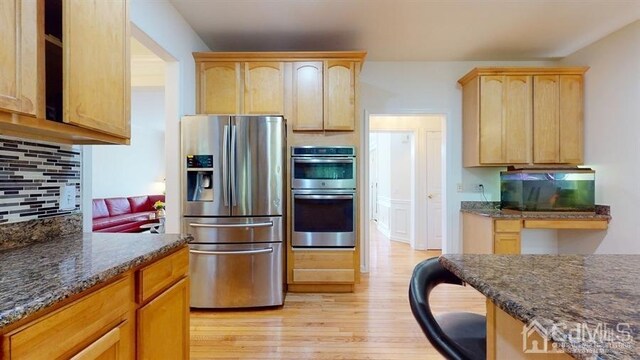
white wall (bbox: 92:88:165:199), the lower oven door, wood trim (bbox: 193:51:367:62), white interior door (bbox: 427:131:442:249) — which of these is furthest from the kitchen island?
white wall (bbox: 92:88:165:199)

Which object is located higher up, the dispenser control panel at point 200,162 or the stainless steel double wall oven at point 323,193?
the dispenser control panel at point 200,162

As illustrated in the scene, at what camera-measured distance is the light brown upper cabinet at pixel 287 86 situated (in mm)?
2977

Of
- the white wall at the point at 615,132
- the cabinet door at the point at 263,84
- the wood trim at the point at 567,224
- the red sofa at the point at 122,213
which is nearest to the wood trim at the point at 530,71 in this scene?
the white wall at the point at 615,132

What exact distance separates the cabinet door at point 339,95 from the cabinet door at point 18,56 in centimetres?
223

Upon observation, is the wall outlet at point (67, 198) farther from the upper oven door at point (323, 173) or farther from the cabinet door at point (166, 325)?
the upper oven door at point (323, 173)

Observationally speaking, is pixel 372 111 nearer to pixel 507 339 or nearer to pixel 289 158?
pixel 289 158

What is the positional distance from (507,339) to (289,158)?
93.9 inches

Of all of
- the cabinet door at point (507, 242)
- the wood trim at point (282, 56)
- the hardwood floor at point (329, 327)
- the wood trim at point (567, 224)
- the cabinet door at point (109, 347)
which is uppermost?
the wood trim at point (282, 56)

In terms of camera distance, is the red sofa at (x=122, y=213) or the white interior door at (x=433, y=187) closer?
the red sofa at (x=122, y=213)

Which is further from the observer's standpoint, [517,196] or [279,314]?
[517,196]

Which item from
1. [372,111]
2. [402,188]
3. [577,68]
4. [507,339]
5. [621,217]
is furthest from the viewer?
[402,188]

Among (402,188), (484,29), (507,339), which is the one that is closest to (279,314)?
(507,339)

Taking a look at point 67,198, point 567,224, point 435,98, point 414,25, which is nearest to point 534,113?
point 435,98

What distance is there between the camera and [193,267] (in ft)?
8.41
